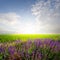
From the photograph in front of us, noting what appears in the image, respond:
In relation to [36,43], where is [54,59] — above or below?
below

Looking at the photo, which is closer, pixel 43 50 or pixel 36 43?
pixel 43 50

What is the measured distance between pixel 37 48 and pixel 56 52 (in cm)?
53

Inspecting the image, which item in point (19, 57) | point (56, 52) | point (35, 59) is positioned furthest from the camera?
point (56, 52)

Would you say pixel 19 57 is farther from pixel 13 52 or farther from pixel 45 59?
pixel 45 59

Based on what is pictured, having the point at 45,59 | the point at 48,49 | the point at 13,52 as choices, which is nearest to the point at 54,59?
the point at 45,59

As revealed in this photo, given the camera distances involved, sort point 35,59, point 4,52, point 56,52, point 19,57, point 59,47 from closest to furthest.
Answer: point 35,59 → point 19,57 → point 4,52 → point 56,52 → point 59,47

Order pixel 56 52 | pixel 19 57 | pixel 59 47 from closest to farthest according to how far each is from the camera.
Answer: pixel 19 57 → pixel 56 52 → pixel 59 47

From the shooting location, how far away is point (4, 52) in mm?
4262

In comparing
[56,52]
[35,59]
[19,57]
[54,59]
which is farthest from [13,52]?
[56,52]

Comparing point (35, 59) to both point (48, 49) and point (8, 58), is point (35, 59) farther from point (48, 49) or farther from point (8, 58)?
point (48, 49)

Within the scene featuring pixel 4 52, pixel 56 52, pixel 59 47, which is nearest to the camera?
pixel 4 52

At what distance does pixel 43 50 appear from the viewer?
4.71 m

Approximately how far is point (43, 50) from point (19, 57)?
1.01m

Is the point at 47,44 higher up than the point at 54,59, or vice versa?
the point at 47,44
